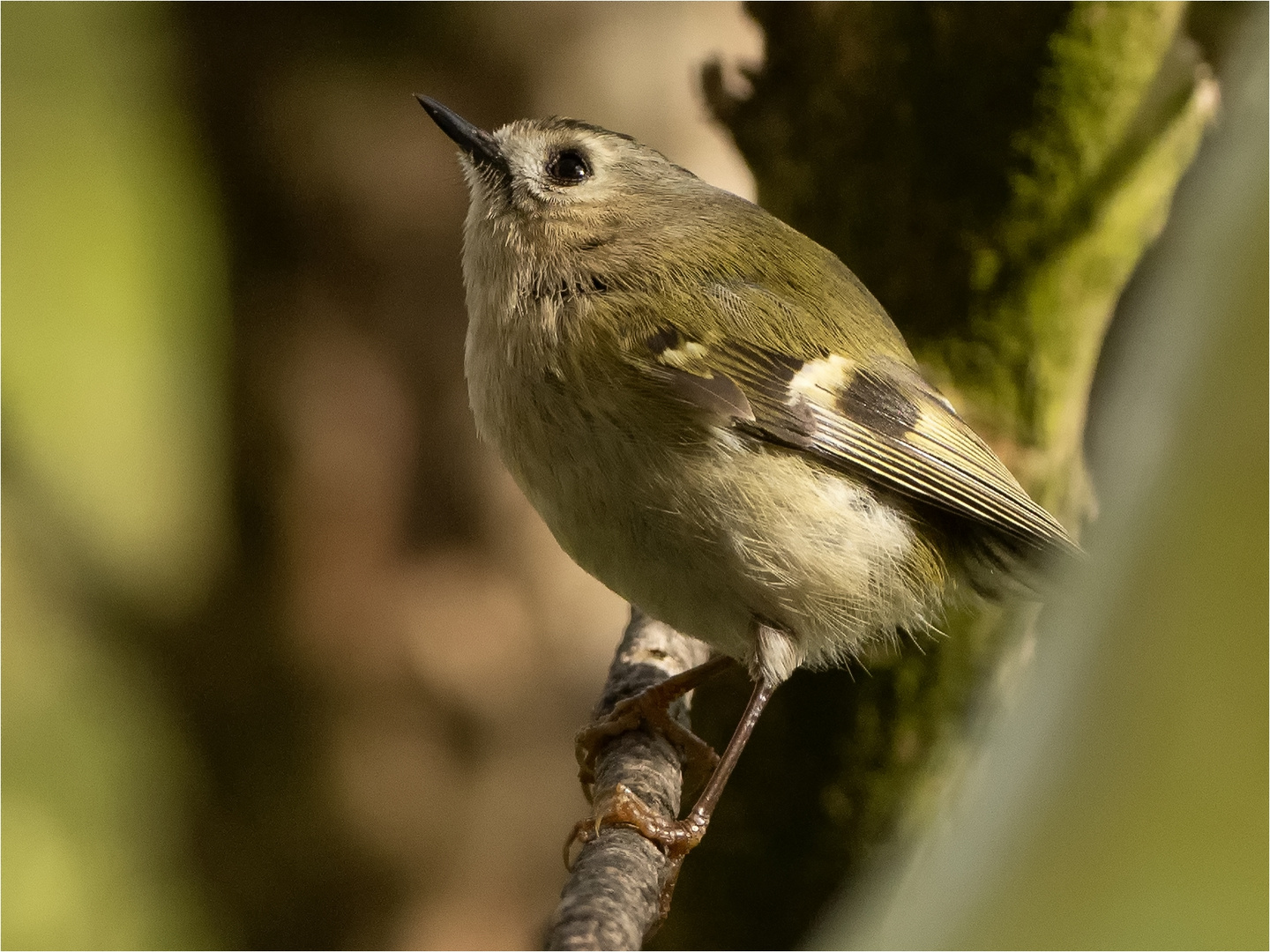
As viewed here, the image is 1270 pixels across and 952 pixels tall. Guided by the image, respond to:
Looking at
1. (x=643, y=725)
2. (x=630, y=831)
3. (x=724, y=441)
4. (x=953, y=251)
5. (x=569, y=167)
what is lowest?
(x=630, y=831)

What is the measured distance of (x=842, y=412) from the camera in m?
1.33

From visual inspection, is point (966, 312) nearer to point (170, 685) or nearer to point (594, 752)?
point (594, 752)

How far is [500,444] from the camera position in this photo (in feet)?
4.43

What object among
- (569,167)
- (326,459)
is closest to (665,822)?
(569,167)

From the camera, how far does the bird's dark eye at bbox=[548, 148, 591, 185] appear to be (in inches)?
62.2

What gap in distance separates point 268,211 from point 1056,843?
7.46 feet

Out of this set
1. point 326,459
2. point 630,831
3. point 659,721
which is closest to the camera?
point 630,831

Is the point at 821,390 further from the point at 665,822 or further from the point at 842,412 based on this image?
the point at 665,822

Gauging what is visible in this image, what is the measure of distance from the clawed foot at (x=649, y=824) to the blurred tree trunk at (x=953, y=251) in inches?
25.9

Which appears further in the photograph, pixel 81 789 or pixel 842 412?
pixel 81 789

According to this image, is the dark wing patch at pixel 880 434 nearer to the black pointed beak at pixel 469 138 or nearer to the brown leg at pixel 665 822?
the brown leg at pixel 665 822

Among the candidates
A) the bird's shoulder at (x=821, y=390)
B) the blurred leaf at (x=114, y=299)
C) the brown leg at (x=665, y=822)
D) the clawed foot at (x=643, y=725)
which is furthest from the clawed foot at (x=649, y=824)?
the blurred leaf at (x=114, y=299)

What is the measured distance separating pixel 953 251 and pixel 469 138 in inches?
31.3

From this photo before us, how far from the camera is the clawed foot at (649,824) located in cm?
123
